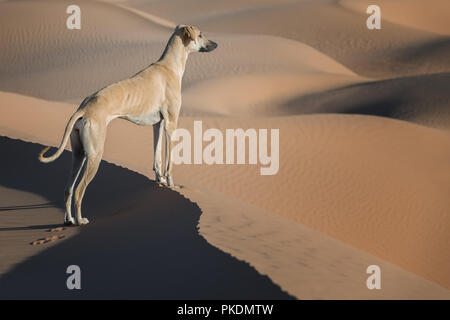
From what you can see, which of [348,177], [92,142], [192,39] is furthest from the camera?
[348,177]

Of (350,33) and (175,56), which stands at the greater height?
(350,33)

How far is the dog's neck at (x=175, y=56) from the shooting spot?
9656mm

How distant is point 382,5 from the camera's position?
219 feet

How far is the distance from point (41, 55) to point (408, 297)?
3576 centimetres

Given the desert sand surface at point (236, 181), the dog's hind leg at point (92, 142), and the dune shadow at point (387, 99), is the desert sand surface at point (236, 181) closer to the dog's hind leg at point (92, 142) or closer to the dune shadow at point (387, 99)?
the dune shadow at point (387, 99)

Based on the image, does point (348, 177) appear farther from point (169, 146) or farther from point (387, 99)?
point (387, 99)

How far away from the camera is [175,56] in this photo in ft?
31.9

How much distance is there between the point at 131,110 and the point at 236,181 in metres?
7.24

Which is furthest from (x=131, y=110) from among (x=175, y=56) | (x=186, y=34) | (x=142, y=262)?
(x=142, y=262)

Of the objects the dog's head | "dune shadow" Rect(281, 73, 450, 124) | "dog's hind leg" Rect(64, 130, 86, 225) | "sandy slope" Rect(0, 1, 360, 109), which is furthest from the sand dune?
"dog's hind leg" Rect(64, 130, 86, 225)

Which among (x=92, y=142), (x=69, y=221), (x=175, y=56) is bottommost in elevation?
(x=69, y=221)

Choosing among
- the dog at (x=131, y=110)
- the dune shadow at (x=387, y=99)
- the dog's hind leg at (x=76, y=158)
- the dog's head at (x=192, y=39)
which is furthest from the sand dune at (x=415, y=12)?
the dog's hind leg at (x=76, y=158)

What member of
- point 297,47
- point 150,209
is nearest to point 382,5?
point 297,47
